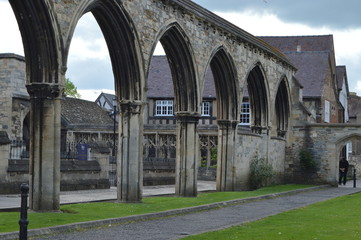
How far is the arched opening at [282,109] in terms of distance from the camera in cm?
3301

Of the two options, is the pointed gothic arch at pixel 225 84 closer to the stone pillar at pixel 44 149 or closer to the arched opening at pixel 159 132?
the arched opening at pixel 159 132

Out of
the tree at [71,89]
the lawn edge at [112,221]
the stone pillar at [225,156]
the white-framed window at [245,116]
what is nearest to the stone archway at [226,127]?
the stone pillar at [225,156]

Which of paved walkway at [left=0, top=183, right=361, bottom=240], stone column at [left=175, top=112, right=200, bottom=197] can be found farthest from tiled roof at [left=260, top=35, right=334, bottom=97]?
paved walkway at [left=0, top=183, right=361, bottom=240]

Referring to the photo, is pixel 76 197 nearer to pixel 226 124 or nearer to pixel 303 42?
pixel 226 124

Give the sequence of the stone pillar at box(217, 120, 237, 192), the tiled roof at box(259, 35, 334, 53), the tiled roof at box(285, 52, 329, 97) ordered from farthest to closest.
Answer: the tiled roof at box(259, 35, 334, 53) → the tiled roof at box(285, 52, 329, 97) → the stone pillar at box(217, 120, 237, 192)

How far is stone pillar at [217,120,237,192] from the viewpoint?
25438 mm

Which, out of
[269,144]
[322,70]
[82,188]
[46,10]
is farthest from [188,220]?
[322,70]

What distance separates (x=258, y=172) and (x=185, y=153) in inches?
291

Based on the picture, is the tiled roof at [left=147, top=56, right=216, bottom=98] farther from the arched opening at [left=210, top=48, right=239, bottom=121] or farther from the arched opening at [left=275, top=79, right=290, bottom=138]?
the arched opening at [left=210, top=48, right=239, bottom=121]

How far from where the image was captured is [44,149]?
14.7 metres

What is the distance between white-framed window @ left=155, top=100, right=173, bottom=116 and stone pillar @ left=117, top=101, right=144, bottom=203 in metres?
27.3

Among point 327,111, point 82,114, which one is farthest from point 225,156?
point 327,111

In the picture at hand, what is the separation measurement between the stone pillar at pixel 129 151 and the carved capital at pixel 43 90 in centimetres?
382

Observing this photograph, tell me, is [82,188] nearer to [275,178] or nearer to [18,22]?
[18,22]
